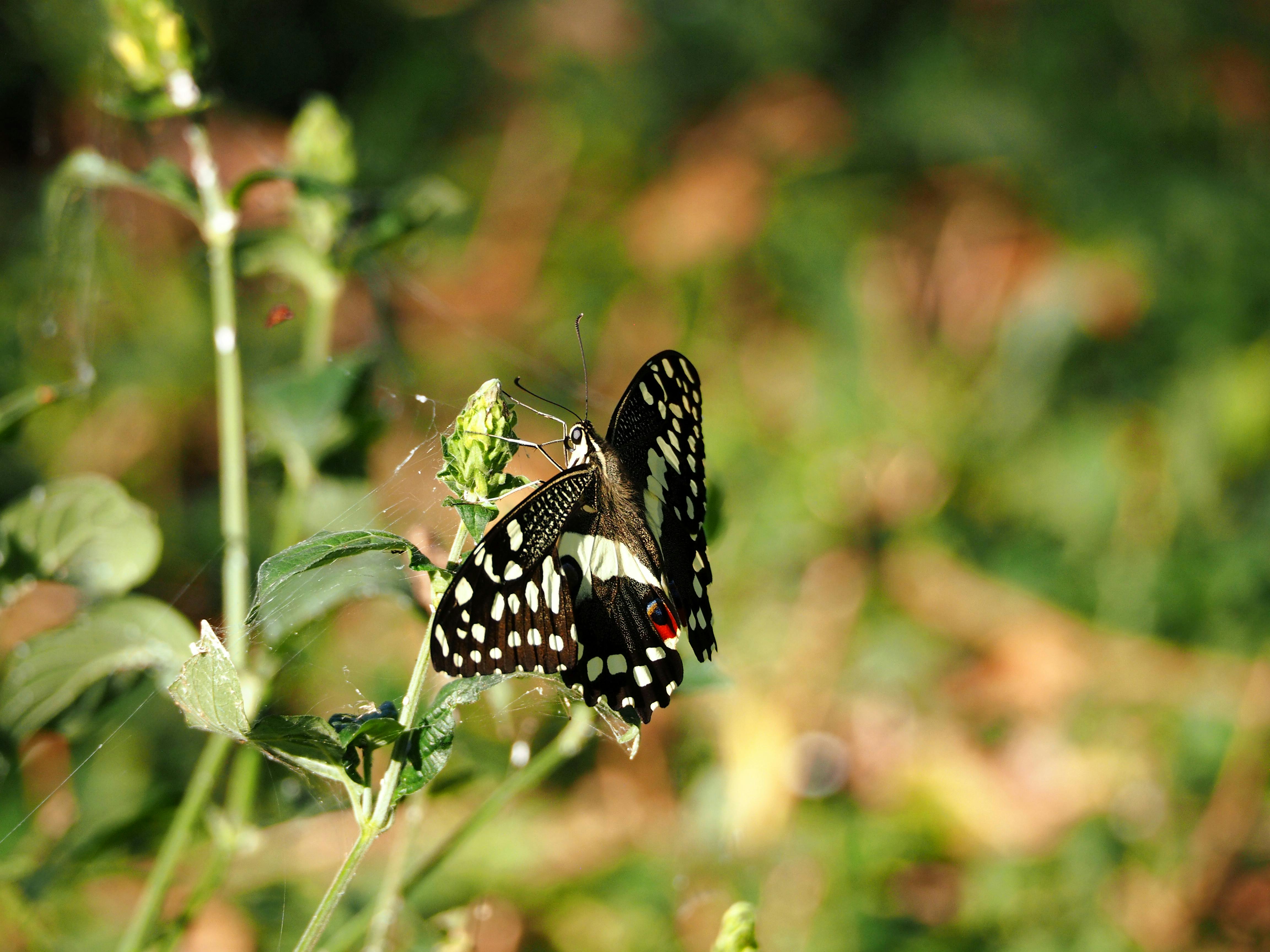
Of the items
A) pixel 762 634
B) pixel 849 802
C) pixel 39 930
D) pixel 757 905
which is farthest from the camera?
pixel 762 634

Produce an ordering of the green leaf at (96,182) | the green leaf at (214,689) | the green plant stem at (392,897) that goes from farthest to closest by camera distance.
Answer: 1. the green leaf at (96,182)
2. the green plant stem at (392,897)
3. the green leaf at (214,689)

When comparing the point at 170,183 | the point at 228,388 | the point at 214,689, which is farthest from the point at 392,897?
the point at 170,183

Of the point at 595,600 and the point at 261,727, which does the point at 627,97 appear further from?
the point at 261,727

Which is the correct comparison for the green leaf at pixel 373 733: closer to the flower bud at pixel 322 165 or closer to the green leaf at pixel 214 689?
the green leaf at pixel 214 689

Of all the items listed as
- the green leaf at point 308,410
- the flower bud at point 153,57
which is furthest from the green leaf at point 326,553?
the flower bud at point 153,57

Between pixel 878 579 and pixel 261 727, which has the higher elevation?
pixel 878 579

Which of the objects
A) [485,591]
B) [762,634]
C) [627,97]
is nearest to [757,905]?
[762,634]

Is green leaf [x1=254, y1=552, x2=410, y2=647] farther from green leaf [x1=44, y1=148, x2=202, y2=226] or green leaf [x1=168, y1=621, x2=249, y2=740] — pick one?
green leaf [x1=44, y1=148, x2=202, y2=226]
